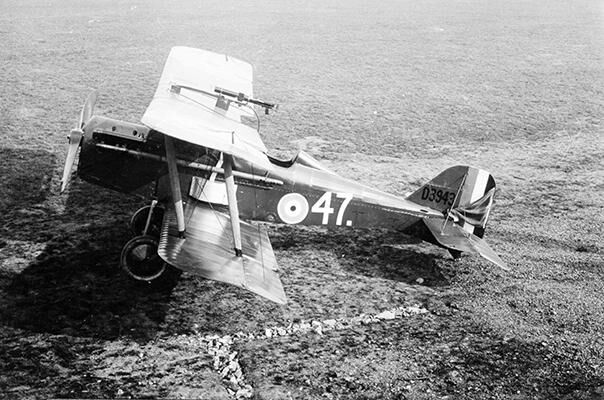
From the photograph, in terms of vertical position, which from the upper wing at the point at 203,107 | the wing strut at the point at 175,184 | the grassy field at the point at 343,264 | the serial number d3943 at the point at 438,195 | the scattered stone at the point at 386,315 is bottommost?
the scattered stone at the point at 386,315

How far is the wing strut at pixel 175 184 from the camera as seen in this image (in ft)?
26.5

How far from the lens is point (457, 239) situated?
9.59 metres

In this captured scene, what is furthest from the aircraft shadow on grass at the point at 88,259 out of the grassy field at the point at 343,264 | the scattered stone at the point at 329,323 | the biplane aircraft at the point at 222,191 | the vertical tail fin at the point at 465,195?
the scattered stone at the point at 329,323

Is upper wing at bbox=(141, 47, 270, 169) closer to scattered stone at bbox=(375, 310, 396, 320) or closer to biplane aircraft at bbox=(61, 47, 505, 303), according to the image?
biplane aircraft at bbox=(61, 47, 505, 303)

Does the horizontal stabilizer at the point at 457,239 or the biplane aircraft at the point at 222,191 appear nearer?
the biplane aircraft at the point at 222,191

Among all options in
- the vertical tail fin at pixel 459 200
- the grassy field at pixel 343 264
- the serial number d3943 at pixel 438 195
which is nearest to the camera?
the grassy field at pixel 343 264

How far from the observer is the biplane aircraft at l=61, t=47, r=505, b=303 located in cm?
772

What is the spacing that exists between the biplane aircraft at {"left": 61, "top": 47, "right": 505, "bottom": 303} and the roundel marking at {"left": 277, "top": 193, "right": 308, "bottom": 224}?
0.05 feet

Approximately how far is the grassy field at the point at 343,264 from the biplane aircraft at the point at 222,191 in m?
0.69

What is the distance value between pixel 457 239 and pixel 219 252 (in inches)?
160

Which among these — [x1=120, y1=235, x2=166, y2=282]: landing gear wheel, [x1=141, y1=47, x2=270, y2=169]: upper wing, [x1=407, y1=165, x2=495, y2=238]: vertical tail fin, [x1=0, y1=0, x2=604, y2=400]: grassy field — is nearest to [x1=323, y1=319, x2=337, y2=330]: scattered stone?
[x1=0, y1=0, x2=604, y2=400]: grassy field

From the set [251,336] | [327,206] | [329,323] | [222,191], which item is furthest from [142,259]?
[327,206]

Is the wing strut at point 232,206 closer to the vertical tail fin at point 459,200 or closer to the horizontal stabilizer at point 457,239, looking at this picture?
the vertical tail fin at point 459,200

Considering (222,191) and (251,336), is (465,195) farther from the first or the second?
(251,336)
